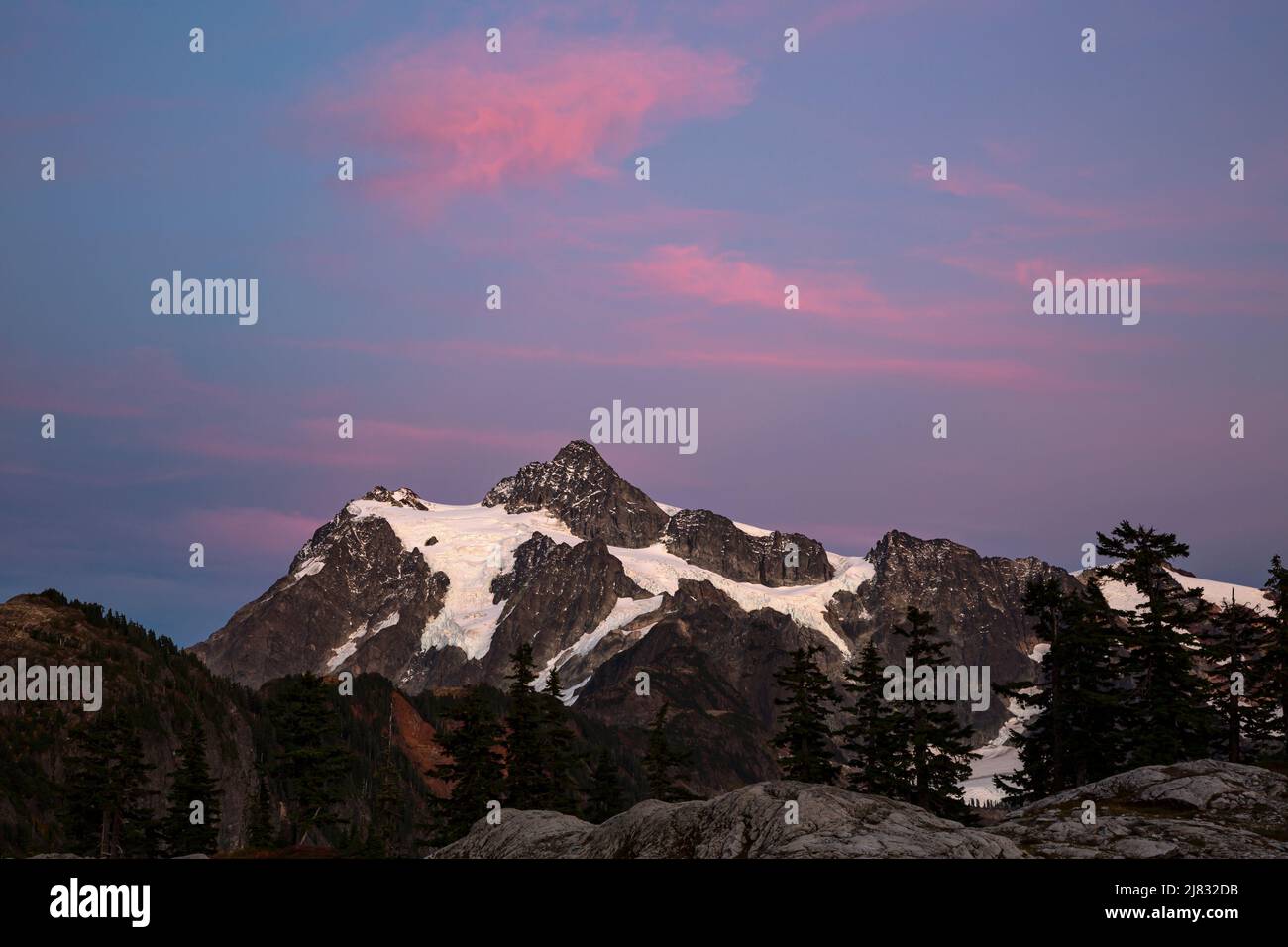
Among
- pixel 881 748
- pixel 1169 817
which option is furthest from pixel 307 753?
pixel 1169 817

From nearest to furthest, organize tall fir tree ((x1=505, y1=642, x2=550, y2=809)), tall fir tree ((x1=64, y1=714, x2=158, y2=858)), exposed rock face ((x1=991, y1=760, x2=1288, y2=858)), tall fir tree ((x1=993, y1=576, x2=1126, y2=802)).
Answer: exposed rock face ((x1=991, y1=760, x2=1288, y2=858)) < tall fir tree ((x1=993, y1=576, x2=1126, y2=802)) < tall fir tree ((x1=505, y1=642, x2=550, y2=809)) < tall fir tree ((x1=64, y1=714, x2=158, y2=858))

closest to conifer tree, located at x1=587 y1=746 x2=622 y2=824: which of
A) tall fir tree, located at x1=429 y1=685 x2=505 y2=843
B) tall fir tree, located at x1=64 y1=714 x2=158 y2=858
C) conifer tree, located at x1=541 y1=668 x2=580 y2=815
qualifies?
conifer tree, located at x1=541 y1=668 x2=580 y2=815

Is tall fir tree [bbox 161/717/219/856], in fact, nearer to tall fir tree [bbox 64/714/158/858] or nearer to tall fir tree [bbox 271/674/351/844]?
tall fir tree [bbox 64/714/158/858]

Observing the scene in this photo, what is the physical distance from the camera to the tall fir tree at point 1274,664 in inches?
3152

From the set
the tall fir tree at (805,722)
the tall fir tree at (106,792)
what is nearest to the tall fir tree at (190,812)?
the tall fir tree at (106,792)

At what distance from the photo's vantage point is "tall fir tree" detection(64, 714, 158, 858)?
3819 inches

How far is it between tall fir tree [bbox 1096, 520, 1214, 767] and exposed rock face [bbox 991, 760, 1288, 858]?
24.8 metres

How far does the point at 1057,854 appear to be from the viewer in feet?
122

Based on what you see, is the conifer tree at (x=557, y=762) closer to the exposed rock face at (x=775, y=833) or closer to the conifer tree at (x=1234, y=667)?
the conifer tree at (x=1234, y=667)

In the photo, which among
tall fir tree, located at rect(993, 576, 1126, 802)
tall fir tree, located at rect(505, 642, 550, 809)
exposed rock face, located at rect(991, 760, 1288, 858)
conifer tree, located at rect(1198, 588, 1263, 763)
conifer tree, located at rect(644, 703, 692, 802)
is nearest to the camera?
exposed rock face, located at rect(991, 760, 1288, 858)

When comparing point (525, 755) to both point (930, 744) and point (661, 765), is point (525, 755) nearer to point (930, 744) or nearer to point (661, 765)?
point (661, 765)

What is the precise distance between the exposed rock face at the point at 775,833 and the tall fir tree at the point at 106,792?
73730 millimetres

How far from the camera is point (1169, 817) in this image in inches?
1802
